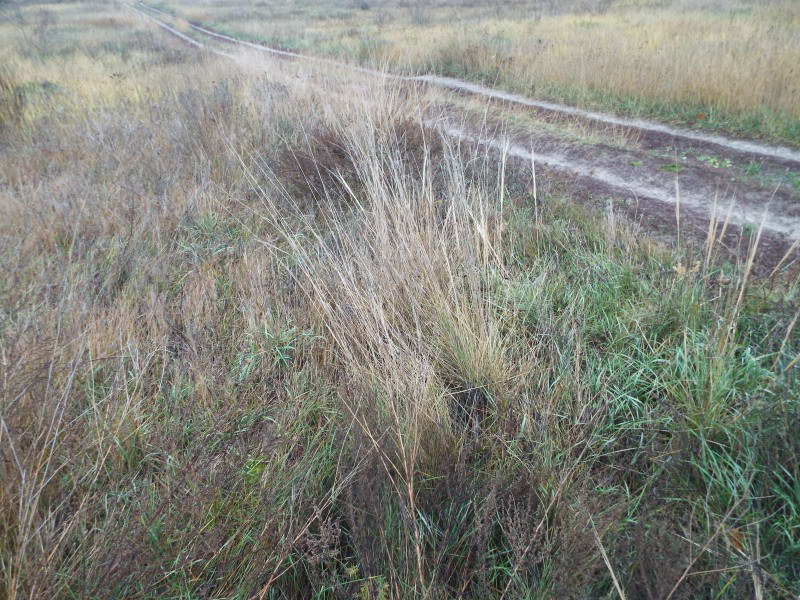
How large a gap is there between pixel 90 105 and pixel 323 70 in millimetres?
3716

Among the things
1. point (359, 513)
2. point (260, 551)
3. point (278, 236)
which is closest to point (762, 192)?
point (278, 236)

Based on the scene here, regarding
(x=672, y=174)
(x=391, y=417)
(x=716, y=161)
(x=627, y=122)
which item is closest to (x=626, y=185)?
(x=672, y=174)

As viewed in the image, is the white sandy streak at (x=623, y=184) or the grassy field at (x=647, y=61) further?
the grassy field at (x=647, y=61)

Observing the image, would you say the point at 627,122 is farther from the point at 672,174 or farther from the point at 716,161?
the point at 672,174

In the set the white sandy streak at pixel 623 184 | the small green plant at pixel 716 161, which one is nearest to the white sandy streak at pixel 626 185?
the white sandy streak at pixel 623 184

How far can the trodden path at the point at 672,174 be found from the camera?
411cm

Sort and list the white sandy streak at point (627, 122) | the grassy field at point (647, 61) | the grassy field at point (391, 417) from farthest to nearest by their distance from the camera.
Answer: the grassy field at point (647, 61) < the white sandy streak at point (627, 122) < the grassy field at point (391, 417)

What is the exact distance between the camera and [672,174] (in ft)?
17.9

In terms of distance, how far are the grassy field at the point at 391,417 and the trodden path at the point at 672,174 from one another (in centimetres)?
111

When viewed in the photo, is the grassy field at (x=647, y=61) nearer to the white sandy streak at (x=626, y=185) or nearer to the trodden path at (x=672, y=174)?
the trodden path at (x=672, y=174)

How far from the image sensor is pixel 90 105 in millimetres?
7336

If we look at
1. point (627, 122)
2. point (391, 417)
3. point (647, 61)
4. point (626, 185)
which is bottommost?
point (626, 185)

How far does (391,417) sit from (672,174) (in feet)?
17.0

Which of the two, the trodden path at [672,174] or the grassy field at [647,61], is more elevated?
the grassy field at [647,61]
